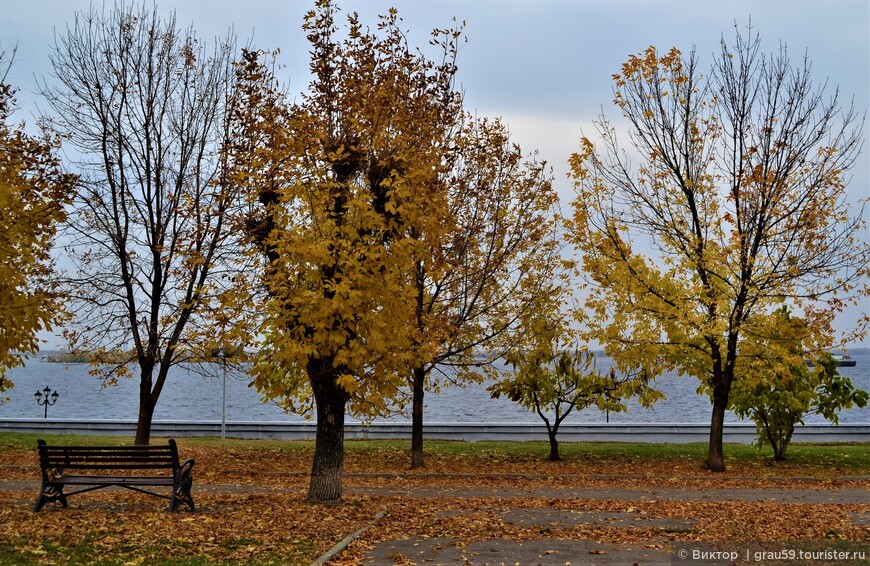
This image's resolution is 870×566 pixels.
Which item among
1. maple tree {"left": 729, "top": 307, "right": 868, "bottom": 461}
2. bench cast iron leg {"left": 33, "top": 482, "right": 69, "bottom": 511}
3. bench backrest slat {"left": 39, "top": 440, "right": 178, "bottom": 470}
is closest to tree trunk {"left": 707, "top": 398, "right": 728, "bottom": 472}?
maple tree {"left": 729, "top": 307, "right": 868, "bottom": 461}

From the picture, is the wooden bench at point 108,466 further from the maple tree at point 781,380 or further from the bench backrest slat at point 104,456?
the maple tree at point 781,380

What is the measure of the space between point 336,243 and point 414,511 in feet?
12.5

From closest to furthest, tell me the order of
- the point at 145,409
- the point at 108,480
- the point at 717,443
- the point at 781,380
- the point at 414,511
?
the point at 108,480 < the point at 414,511 < the point at 717,443 < the point at 781,380 < the point at 145,409

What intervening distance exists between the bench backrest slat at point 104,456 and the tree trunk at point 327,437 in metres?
2.05

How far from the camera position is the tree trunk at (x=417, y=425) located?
1909cm

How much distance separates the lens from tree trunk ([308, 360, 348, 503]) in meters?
12.2

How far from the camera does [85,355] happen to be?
20297 mm

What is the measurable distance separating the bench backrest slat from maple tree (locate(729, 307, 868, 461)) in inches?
497

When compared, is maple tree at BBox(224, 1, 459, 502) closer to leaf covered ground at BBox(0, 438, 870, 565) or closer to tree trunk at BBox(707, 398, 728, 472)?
leaf covered ground at BBox(0, 438, 870, 565)

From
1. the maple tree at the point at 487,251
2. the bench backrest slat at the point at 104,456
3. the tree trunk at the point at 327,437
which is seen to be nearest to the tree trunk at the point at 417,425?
the maple tree at the point at 487,251

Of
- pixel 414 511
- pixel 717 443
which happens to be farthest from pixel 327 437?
pixel 717 443

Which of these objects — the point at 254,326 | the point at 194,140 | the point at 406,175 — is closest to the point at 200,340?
the point at 194,140

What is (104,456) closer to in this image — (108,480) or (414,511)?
(108,480)

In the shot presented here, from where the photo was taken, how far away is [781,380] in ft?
63.0
